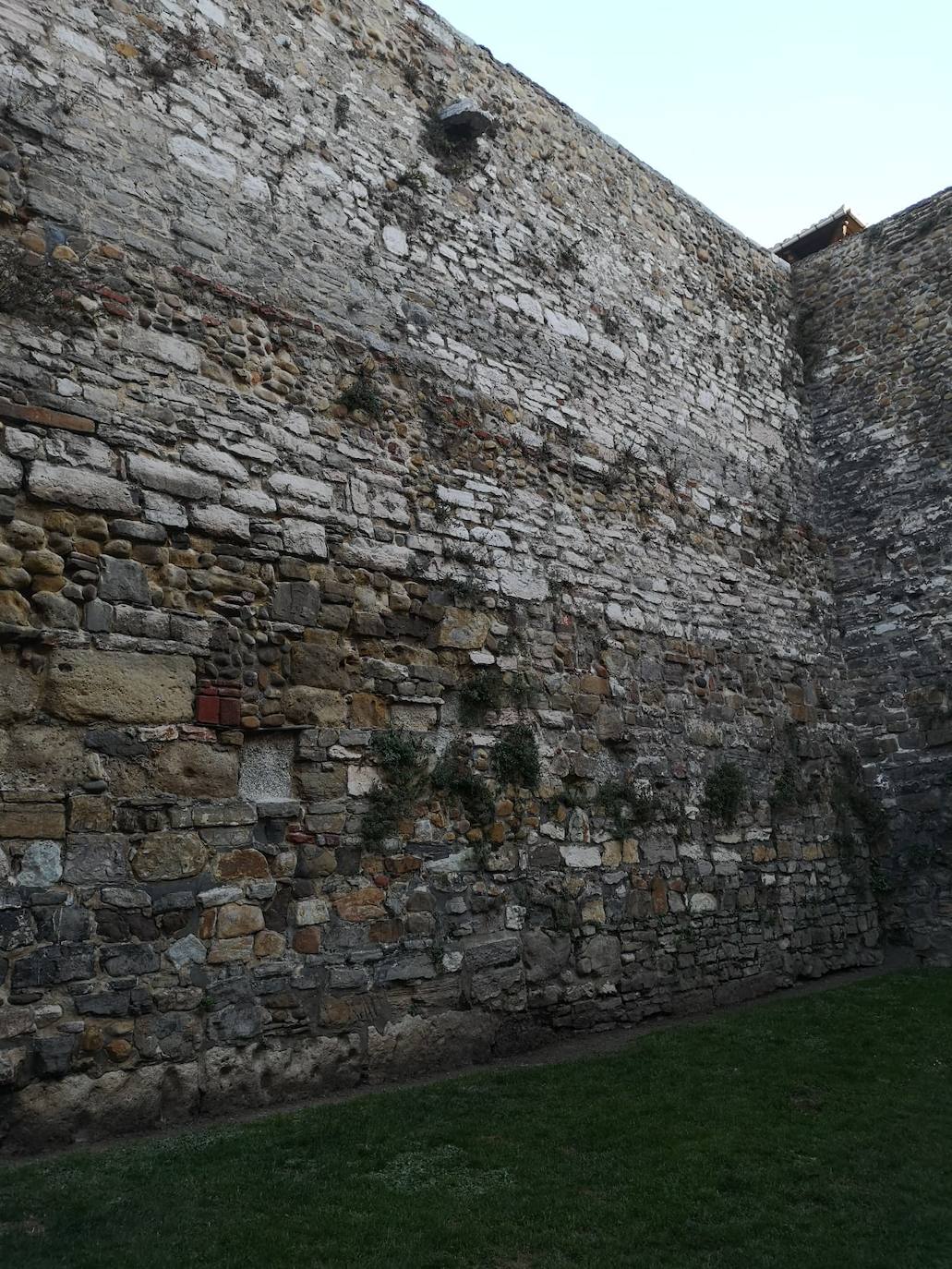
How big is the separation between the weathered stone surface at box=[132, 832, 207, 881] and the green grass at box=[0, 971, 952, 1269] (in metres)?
1.22

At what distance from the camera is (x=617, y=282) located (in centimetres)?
932

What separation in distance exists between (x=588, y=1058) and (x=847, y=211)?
11.7 meters

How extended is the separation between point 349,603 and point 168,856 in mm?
1904

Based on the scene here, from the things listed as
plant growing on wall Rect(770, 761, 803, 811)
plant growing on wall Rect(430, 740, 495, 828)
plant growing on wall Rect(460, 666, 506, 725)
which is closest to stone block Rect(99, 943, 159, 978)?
plant growing on wall Rect(430, 740, 495, 828)

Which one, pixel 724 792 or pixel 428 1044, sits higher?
pixel 724 792

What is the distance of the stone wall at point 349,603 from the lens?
4.91m

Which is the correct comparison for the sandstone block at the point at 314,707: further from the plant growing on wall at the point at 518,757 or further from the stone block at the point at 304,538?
the plant growing on wall at the point at 518,757

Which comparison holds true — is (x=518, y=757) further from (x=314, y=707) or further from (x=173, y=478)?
(x=173, y=478)

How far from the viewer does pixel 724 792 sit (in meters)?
8.27

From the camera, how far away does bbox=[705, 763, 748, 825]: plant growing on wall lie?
8.22 meters

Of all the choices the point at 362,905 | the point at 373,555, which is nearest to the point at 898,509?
→ the point at 373,555

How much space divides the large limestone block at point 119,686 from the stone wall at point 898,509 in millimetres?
7483

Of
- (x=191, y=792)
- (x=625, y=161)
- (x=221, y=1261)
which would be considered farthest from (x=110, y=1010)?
(x=625, y=161)

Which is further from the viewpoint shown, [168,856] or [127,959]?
[168,856]
